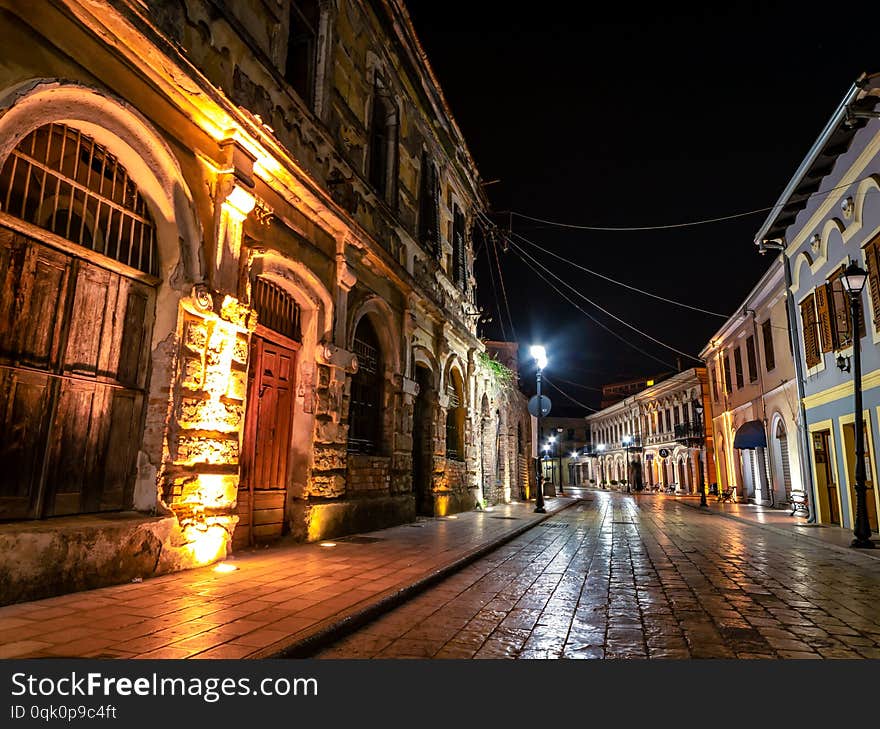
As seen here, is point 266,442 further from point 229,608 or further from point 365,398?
point 229,608

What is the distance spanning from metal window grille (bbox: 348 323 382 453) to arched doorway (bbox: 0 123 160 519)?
492cm

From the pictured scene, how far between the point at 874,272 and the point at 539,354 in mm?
10363

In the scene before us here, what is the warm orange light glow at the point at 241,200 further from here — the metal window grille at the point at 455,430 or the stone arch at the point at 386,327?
the metal window grille at the point at 455,430

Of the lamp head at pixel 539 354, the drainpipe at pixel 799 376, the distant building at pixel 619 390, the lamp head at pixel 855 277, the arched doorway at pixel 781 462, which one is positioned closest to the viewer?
the lamp head at pixel 855 277

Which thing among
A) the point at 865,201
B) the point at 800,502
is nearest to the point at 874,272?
the point at 865,201

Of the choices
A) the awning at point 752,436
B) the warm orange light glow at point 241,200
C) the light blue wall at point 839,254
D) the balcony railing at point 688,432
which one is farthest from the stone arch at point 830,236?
the balcony railing at point 688,432

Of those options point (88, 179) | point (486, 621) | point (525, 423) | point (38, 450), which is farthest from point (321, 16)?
point (525, 423)

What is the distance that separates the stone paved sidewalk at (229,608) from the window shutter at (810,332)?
11259 millimetres

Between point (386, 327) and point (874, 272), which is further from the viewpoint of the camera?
point (386, 327)

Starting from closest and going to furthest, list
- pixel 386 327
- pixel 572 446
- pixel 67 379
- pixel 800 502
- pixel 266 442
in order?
pixel 67 379
pixel 266 442
pixel 386 327
pixel 800 502
pixel 572 446

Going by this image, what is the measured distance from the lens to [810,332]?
13945 mm

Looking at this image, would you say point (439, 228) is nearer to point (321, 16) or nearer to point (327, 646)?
point (321, 16)

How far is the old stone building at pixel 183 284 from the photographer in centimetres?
480

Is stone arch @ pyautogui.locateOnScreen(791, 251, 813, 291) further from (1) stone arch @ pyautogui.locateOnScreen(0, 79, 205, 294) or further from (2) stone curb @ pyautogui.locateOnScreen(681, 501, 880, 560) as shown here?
(1) stone arch @ pyautogui.locateOnScreen(0, 79, 205, 294)
